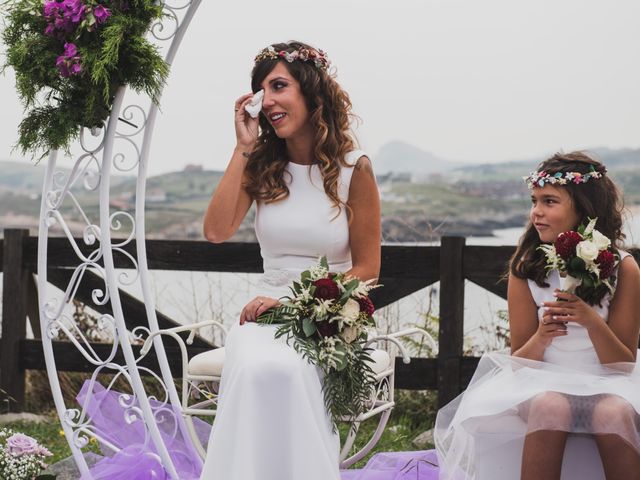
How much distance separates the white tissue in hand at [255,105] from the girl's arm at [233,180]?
0.11ft

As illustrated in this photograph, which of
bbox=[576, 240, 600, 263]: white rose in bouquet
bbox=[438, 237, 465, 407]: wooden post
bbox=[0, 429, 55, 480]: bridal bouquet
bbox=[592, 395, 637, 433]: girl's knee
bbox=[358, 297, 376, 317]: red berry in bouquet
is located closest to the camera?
bbox=[592, 395, 637, 433]: girl's knee

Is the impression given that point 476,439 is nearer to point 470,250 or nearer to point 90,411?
point 90,411

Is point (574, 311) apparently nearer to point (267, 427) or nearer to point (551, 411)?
point (551, 411)

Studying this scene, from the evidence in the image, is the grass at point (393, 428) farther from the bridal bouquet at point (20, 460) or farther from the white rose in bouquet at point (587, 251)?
the white rose in bouquet at point (587, 251)

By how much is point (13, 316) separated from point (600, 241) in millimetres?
4725

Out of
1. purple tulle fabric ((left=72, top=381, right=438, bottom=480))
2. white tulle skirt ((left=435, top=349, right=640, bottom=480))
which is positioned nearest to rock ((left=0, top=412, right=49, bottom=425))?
purple tulle fabric ((left=72, top=381, right=438, bottom=480))

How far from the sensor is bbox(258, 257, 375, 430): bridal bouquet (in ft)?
12.2

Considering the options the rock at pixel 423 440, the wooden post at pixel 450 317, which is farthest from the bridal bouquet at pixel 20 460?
the wooden post at pixel 450 317

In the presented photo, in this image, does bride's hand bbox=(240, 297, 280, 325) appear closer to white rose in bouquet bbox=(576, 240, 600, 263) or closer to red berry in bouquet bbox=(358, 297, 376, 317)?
red berry in bouquet bbox=(358, 297, 376, 317)

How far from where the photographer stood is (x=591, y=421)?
3385 millimetres

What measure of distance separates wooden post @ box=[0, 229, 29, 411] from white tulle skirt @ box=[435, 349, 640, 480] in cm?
405

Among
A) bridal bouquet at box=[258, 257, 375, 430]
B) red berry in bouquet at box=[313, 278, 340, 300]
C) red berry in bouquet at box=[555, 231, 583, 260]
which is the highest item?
red berry in bouquet at box=[555, 231, 583, 260]

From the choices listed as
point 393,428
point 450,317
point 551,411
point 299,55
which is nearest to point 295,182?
point 299,55

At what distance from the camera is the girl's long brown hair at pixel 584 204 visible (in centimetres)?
380
